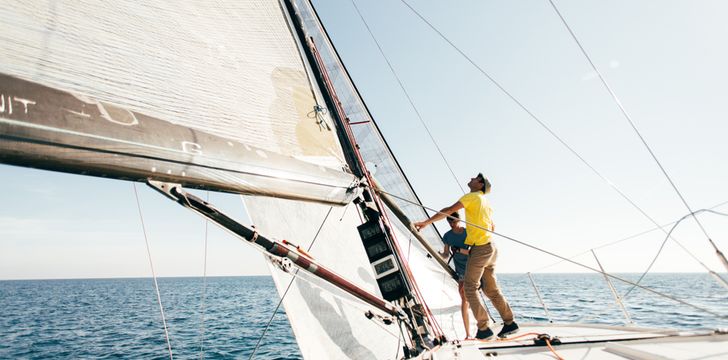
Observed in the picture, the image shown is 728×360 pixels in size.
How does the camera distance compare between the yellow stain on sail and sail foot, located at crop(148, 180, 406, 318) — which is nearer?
sail foot, located at crop(148, 180, 406, 318)

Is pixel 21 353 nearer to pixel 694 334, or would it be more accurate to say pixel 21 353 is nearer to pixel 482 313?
pixel 482 313

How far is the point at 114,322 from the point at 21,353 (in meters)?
6.66

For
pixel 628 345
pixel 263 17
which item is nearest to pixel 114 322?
pixel 263 17

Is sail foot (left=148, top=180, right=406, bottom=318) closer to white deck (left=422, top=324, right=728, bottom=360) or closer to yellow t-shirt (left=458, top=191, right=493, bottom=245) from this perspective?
white deck (left=422, top=324, right=728, bottom=360)

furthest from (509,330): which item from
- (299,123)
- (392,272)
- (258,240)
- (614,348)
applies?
(299,123)

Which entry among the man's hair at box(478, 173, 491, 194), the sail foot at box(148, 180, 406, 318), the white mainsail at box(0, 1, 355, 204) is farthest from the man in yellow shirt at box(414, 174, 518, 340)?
the white mainsail at box(0, 1, 355, 204)

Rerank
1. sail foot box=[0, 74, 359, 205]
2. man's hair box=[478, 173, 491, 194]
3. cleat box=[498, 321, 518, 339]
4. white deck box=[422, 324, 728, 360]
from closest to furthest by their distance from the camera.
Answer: sail foot box=[0, 74, 359, 205] < white deck box=[422, 324, 728, 360] < cleat box=[498, 321, 518, 339] < man's hair box=[478, 173, 491, 194]

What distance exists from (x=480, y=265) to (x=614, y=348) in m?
1.10

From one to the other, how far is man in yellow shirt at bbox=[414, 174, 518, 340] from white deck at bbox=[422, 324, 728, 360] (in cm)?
32

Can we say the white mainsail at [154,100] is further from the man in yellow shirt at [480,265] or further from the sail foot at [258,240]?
the man in yellow shirt at [480,265]

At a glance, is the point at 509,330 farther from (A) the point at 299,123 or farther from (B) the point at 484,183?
(A) the point at 299,123

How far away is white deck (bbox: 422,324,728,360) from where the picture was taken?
185 cm

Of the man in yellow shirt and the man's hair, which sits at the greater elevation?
the man's hair

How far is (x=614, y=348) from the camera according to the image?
2.17 metres
